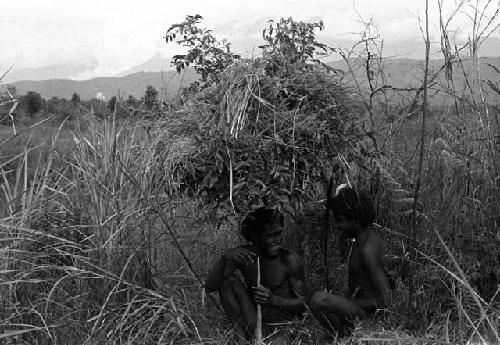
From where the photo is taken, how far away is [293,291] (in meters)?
3.19

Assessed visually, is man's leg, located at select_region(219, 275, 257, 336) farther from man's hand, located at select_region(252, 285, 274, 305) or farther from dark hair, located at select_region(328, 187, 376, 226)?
dark hair, located at select_region(328, 187, 376, 226)

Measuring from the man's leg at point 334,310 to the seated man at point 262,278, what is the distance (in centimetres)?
16

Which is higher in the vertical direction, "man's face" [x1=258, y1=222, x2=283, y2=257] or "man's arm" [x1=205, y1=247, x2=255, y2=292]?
"man's face" [x1=258, y1=222, x2=283, y2=257]

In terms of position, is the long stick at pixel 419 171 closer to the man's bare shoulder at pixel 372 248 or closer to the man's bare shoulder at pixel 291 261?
the man's bare shoulder at pixel 372 248

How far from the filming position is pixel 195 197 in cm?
288

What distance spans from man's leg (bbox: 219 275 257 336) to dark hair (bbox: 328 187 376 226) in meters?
0.65

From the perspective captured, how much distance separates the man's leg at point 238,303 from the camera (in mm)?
3123

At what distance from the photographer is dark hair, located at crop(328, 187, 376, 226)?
3072mm

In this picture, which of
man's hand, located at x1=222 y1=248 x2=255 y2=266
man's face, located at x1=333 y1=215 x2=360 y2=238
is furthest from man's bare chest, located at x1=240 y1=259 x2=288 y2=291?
man's face, located at x1=333 y1=215 x2=360 y2=238

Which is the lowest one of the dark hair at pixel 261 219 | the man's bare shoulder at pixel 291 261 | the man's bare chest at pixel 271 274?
the man's bare chest at pixel 271 274

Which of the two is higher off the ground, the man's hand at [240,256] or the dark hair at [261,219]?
the dark hair at [261,219]

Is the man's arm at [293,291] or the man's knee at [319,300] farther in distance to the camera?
the man's arm at [293,291]

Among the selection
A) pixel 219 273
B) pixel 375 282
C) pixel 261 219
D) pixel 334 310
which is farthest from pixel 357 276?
pixel 219 273

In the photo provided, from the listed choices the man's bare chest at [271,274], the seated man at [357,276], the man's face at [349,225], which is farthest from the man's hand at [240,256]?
the man's face at [349,225]
